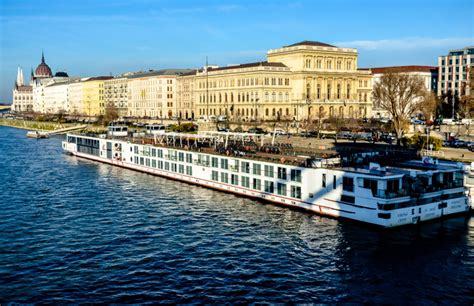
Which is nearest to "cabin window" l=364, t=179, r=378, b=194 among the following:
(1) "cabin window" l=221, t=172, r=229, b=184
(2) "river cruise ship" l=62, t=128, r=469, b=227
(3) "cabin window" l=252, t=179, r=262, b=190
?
(2) "river cruise ship" l=62, t=128, r=469, b=227

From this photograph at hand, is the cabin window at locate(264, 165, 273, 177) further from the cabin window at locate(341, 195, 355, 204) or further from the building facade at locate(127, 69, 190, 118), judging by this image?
the building facade at locate(127, 69, 190, 118)

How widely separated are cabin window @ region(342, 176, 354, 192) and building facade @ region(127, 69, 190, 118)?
414 feet

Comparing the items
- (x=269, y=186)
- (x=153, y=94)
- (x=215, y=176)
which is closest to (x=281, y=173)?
(x=269, y=186)

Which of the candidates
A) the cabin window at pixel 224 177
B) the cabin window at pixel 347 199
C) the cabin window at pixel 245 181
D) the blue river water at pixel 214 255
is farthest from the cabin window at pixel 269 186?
the cabin window at pixel 347 199

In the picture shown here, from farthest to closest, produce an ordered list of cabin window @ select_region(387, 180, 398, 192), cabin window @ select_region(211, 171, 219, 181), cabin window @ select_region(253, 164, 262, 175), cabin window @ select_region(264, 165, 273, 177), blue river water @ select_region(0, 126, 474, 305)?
cabin window @ select_region(211, 171, 219, 181)
cabin window @ select_region(253, 164, 262, 175)
cabin window @ select_region(264, 165, 273, 177)
cabin window @ select_region(387, 180, 398, 192)
blue river water @ select_region(0, 126, 474, 305)

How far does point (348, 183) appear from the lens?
41.3 meters

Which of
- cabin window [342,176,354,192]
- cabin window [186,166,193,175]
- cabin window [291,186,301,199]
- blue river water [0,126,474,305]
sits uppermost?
cabin window [342,176,354,192]

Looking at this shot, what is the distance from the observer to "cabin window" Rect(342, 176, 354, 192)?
4100cm

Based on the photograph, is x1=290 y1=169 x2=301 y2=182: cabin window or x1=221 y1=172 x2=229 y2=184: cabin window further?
x1=221 y1=172 x2=229 y2=184: cabin window

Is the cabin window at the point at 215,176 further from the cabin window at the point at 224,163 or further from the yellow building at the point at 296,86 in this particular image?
the yellow building at the point at 296,86

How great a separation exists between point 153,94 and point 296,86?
2292 inches

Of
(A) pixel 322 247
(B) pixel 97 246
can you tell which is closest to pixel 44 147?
(B) pixel 97 246

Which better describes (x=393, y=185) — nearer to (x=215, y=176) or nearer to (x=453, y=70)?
(x=215, y=176)

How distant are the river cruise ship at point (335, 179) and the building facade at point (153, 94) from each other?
102m
